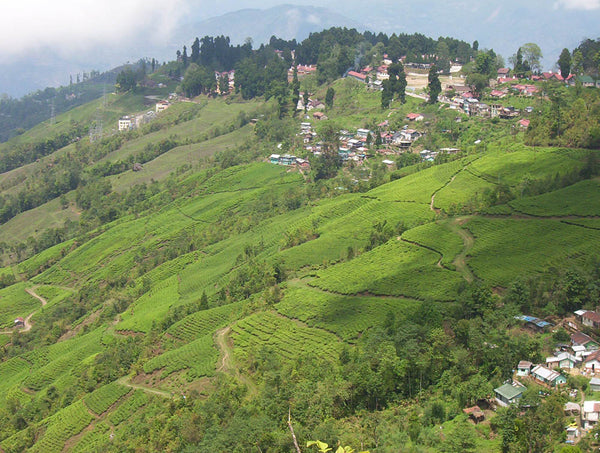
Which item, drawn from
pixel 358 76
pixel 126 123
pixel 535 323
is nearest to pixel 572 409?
pixel 535 323

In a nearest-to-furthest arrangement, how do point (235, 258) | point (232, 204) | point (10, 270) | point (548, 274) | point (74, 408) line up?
1. point (548, 274)
2. point (74, 408)
3. point (235, 258)
4. point (232, 204)
5. point (10, 270)

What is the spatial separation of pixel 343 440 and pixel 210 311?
827 inches

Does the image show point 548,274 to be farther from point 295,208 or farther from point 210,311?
point 295,208

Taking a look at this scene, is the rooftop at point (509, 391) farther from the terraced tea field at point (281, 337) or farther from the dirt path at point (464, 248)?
the dirt path at point (464, 248)

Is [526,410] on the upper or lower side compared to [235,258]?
upper

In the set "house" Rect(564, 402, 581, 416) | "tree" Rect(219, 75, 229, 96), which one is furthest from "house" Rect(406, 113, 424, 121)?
"house" Rect(564, 402, 581, 416)

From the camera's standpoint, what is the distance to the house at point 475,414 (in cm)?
2550

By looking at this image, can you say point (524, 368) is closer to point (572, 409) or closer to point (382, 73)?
point (572, 409)

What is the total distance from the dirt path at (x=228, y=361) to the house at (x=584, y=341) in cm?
1500

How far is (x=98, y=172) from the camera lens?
94.1 m

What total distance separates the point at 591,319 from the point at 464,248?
38.0ft

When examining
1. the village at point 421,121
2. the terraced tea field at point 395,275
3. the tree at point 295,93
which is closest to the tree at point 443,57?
the village at point 421,121

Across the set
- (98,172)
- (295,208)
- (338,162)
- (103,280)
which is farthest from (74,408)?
(98,172)

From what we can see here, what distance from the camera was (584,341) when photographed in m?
28.6
